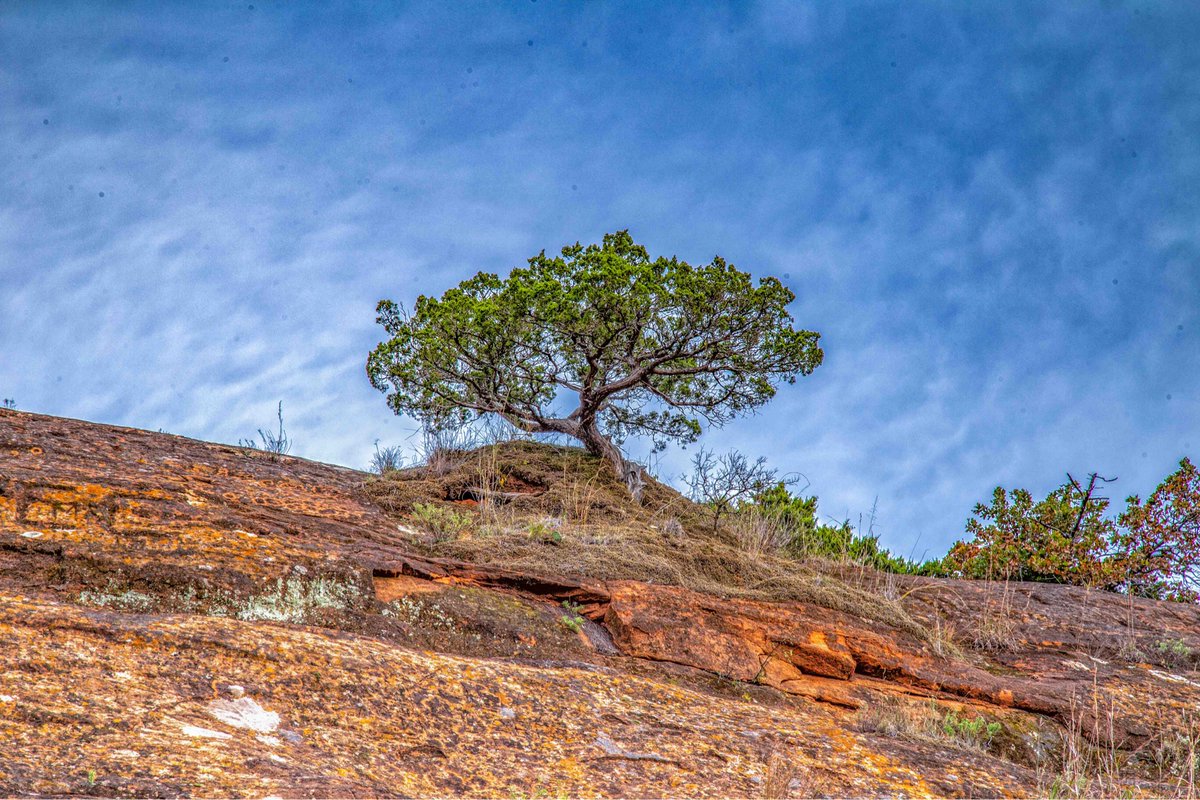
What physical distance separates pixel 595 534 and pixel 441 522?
162cm

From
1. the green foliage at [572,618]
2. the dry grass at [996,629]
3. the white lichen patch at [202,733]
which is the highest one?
the dry grass at [996,629]

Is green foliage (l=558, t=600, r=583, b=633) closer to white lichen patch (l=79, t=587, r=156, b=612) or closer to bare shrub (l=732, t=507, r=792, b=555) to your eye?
white lichen patch (l=79, t=587, r=156, b=612)

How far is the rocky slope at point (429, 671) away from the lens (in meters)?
3.89

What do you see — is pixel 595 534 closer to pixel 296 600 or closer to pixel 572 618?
pixel 572 618

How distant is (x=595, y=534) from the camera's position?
9062mm

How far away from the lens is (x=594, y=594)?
23.5 ft

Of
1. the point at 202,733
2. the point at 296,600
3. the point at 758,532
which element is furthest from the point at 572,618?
the point at 758,532

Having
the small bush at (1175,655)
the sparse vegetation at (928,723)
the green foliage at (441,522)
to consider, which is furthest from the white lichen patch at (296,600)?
the small bush at (1175,655)

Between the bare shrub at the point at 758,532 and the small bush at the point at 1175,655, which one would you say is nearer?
the small bush at the point at 1175,655

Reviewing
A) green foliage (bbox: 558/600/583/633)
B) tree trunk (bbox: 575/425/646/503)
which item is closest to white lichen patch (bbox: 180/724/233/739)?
green foliage (bbox: 558/600/583/633)

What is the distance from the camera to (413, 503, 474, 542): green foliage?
26.8 ft

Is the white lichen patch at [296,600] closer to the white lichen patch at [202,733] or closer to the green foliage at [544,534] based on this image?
the white lichen patch at [202,733]

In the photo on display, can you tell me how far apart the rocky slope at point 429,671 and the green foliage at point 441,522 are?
0.27 metres

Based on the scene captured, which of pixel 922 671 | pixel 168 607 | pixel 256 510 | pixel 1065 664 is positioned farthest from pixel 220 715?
pixel 1065 664
